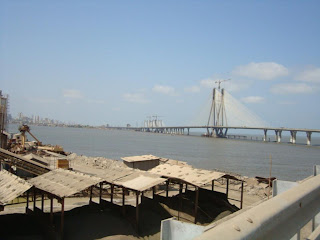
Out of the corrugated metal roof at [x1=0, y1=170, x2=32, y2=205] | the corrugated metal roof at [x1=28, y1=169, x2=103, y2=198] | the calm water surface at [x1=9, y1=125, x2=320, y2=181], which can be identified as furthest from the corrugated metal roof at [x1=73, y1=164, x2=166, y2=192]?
the calm water surface at [x1=9, y1=125, x2=320, y2=181]

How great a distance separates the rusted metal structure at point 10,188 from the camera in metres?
8.95

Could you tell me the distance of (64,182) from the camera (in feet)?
34.0

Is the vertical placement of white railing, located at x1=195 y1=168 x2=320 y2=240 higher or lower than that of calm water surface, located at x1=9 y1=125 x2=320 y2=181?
higher

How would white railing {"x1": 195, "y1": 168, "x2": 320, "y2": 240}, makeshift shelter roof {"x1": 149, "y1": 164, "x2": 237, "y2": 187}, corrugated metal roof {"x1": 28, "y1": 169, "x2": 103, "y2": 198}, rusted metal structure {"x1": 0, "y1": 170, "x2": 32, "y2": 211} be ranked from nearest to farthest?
white railing {"x1": 195, "y1": 168, "x2": 320, "y2": 240}, rusted metal structure {"x1": 0, "y1": 170, "x2": 32, "y2": 211}, corrugated metal roof {"x1": 28, "y1": 169, "x2": 103, "y2": 198}, makeshift shelter roof {"x1": 149, "y1": 164, "x2": 237, "y2": 187}

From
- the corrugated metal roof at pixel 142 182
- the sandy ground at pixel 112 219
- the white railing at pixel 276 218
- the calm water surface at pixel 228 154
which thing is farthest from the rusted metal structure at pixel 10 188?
the calm water surface at pixel 228 154

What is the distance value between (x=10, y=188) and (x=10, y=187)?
0.09 metres

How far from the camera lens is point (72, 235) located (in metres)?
9.27

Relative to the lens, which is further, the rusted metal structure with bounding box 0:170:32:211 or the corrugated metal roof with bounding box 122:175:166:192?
the corrugated metal roof with bounding box 122:175:166:192

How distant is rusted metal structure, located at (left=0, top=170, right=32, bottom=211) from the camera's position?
895 centimetres

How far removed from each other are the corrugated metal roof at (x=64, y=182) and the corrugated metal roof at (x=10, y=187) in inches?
22.2

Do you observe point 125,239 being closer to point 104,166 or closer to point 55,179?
point 55,179

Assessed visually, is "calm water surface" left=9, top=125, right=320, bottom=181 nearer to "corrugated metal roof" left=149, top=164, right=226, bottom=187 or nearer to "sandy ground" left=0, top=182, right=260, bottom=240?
"corrugated metal roof" left=149, top=164, right=226, bottom=187

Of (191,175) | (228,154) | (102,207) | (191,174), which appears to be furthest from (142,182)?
(228,154)

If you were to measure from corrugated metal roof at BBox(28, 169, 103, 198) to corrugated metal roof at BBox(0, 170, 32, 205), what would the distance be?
56cm
